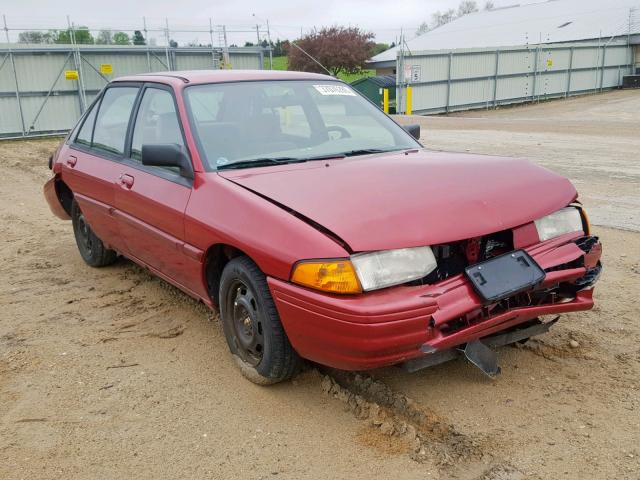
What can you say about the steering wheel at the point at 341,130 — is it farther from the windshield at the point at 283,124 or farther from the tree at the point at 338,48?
the tree at the point at 338,48

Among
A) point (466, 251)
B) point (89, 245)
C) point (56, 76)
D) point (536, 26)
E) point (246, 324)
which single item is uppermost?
point (536, 26)

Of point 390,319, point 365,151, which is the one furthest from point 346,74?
point 390,319

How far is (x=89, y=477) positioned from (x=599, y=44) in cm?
3605

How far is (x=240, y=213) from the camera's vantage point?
10.6 feet

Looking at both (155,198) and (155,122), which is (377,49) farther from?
(155,198)

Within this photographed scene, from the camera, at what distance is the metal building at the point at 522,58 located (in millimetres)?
26141

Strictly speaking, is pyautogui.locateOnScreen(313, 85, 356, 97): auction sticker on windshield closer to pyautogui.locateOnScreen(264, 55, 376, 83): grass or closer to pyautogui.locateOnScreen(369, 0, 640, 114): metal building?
pyautogui.locateOnScreen(369, 0, 640, 114): metal building

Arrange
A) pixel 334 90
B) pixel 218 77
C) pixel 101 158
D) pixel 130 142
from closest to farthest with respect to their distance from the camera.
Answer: pixel 218 77 → pixel 130 142 → pixel 334 90 → pixel 101 158

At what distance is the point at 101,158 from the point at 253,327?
93.9 inches

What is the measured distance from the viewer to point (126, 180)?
14.5 feet

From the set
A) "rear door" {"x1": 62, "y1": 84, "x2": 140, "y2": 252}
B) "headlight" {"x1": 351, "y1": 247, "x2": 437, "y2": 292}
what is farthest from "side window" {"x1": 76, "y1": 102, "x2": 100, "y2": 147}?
"headlight" {"x1": 351, "y1": 247, "x2": 437, "y2": 292}

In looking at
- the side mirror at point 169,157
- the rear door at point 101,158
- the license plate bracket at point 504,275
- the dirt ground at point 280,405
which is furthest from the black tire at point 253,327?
the rear door at point 101,158

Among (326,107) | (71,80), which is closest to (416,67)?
(71,80)

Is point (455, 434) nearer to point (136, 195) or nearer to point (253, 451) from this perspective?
point (253, 451)
